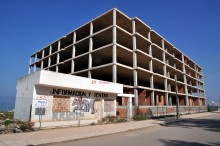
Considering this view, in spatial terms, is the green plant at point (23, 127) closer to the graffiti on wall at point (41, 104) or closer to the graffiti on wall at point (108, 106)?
the graffiti on wall at point (41, 104)

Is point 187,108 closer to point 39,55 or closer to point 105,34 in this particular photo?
point 105,34

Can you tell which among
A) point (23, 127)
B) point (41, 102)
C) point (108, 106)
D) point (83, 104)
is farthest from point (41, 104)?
point (108, 106)

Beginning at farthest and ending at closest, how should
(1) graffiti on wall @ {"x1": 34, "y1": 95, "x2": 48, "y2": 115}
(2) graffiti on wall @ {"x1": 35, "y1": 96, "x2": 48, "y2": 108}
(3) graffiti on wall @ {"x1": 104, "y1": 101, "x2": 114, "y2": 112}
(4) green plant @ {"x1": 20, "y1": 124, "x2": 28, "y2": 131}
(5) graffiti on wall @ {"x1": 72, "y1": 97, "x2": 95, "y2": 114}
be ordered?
(3) graffiti on wall @ {"x1": 104, "y1": 101, "x2": 114, "y2": 112}, (5) graffiti on wall @ {"x1": 72, "y1": 97, "x2": 95, "y2": 114}, (2) graffiti on wall @ {"x1": 35, "y1": 96, "x2": 48, "y2": 108}, (1) graffiti on wall @ {"x1": 34, "y1": 95, "x2": 48, "y2": 115}, (4) green plant @ {"x1": 20, "y1": 124, "x2": 28, "y2": 131}

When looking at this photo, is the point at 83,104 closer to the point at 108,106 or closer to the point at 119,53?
the point at 108,106

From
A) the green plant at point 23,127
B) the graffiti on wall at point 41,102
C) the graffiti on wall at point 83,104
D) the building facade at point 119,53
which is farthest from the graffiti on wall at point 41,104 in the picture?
the building facade at point 119,53

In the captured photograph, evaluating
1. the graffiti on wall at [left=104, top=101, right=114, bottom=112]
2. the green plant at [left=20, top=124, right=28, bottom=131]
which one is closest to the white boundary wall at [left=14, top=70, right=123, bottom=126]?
the graffiti on wall at [left=104, top=101, right=114, bottom=112]

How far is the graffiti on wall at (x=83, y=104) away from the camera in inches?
709

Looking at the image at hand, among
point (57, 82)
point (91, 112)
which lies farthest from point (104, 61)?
point (57, 82)

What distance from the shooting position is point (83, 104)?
18828 mm

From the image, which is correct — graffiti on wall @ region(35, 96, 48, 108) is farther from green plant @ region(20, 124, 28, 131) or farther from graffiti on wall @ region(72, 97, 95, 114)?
graffiti on wall @ region(72, 97, 95, 114)

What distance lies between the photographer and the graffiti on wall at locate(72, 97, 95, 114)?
59.1ft

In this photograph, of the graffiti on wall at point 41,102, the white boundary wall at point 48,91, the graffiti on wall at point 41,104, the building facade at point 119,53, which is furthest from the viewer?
the building facade at point 119,53

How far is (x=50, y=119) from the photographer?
15609mm

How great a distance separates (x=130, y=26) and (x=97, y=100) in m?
22.7
